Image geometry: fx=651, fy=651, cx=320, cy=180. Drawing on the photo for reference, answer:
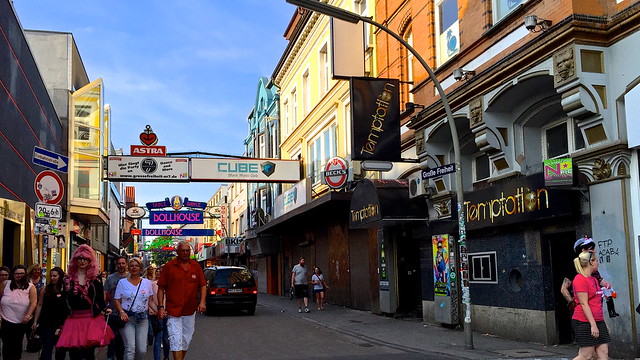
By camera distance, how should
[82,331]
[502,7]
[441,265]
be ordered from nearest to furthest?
[82,331] → [502,7] → [441,265]

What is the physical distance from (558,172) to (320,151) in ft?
53.7

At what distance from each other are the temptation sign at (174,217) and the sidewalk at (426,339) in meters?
26.2

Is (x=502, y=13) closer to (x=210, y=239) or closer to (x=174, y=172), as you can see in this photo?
(x=174, y=172)

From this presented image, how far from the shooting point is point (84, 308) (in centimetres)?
727

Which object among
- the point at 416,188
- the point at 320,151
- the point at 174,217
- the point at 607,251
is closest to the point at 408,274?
the point at 416,188

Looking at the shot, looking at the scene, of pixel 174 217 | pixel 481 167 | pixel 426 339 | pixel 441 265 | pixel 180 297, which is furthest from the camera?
pixel 174 217

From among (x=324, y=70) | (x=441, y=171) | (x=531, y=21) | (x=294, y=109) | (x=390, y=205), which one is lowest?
(x=390, y=205)

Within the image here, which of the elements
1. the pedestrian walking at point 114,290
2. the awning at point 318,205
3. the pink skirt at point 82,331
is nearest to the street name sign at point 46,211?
the pedestrian walking at point 114,290

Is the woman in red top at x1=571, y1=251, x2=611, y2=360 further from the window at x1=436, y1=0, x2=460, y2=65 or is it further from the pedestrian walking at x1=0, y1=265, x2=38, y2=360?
the window at x1=436, y1=0, x2=460, y2=65

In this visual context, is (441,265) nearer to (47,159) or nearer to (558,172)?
(558,172)

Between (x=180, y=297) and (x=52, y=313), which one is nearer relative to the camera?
(x=52, y=313)

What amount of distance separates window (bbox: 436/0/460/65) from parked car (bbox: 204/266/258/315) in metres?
9.77

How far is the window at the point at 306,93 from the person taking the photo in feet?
93.4

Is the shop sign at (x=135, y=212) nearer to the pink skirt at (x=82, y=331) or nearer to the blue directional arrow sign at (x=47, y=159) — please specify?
the blue directional arrow sign at (x=47, y=159)
